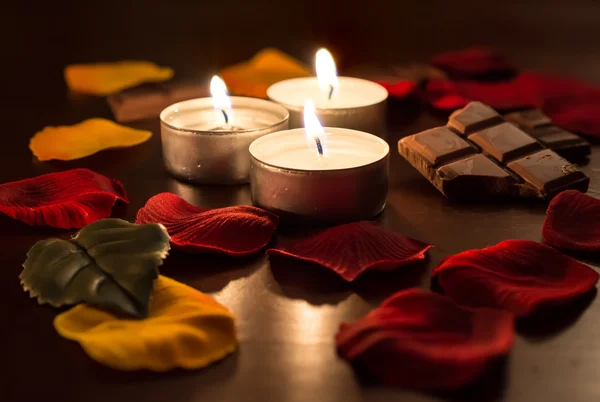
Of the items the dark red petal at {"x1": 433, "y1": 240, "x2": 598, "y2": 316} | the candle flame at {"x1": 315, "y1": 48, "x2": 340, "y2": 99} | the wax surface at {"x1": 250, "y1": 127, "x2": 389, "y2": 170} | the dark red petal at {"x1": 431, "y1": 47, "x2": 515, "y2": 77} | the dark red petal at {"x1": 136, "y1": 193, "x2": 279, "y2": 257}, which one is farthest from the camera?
the dark red petal at {"x1": 431, "y1": 47, "x2": 515, "y2": 77}

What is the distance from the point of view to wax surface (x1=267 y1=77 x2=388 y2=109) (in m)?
1.19

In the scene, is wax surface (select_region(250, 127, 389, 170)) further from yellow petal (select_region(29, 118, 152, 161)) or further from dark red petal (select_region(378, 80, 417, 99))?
dark red petal (select_region(378, 80, 417, 99))

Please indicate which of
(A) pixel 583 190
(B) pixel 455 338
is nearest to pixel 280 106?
(A) pixel 583 190

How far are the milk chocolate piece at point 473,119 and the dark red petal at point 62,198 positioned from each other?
46 centimetres

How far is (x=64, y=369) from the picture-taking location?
25.2 inches

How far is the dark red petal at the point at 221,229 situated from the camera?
812 mm

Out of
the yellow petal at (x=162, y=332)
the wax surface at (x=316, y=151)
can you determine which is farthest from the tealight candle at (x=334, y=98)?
the yellow petal at (x=162, y=332)

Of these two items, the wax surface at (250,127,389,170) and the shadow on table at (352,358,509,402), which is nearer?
the shadow on table at (352,358,509,402)

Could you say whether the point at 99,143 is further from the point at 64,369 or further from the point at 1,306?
the point at 64,369

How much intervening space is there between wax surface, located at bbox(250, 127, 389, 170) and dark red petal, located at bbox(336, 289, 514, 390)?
27 centimetres

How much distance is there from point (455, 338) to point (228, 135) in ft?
1.43

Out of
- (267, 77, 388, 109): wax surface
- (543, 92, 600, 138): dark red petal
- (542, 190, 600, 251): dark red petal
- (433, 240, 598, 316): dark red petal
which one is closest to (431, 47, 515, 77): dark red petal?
(543, 92, 600, 138): dark red petal

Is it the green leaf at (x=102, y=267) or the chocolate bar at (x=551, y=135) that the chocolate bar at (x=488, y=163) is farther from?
the green leaf at (x=102, y=267)

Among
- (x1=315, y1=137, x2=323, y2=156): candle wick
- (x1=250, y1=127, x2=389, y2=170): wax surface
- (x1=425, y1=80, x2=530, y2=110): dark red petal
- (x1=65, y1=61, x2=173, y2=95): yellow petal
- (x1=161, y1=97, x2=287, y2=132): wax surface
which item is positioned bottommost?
(x1=65, y1=61, x2=173, y2=95): yellow petal
